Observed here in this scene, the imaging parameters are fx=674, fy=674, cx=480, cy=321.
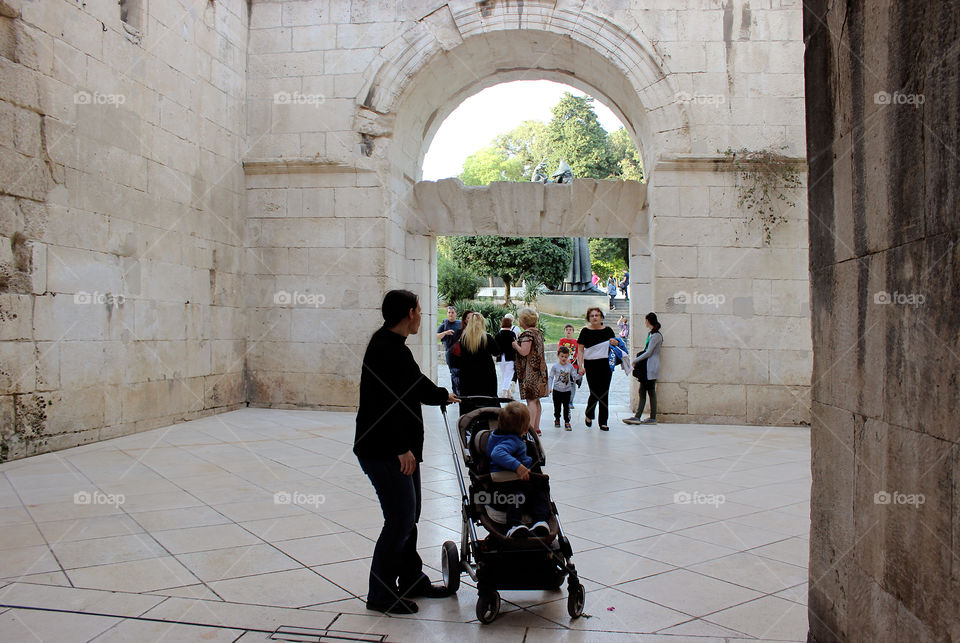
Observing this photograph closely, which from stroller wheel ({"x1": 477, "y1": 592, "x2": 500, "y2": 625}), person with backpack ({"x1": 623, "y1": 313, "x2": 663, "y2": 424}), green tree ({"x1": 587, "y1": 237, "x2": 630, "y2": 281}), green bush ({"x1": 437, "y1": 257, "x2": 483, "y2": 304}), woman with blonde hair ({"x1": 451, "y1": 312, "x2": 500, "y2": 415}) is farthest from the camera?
green tree ({"x1": 587, "y1": 237, "x2": 630, "y2": 281})

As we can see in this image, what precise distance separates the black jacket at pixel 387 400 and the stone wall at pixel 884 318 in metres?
1.73

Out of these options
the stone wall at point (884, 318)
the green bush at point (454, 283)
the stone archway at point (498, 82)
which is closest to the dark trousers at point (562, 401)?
the stone archway at point (498, 82)

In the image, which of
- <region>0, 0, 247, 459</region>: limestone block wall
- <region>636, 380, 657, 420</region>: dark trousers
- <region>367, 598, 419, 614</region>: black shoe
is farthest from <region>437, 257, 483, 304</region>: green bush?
<region>367, 598, 419, 614</region>: black shoe

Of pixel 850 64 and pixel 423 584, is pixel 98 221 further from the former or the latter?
pixel 850 64

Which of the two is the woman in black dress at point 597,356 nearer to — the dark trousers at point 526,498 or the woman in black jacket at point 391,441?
the dark trousers at point 526,498

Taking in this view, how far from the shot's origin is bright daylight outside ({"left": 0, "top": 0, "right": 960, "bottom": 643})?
2.27m

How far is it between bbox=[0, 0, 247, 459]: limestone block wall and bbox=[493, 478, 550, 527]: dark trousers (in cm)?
532

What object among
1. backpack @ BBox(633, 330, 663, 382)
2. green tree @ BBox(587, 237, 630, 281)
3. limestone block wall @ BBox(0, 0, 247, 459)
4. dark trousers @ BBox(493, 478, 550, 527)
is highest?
green tree @ BBox(587, 237, 630, 281)

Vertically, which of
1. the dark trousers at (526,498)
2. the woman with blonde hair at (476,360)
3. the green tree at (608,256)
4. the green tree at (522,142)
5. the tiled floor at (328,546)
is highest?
the green tree at (522,142)

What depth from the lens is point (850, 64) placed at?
7.91 ft

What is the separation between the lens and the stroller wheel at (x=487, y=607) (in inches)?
117

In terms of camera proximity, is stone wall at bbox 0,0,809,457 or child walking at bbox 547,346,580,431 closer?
stone wall at bbox 0,0,809,457

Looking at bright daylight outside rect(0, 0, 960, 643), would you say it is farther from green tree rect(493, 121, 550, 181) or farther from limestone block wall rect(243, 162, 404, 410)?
green tree rect(493, 121, 550, 181)

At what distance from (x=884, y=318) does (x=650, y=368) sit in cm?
739
